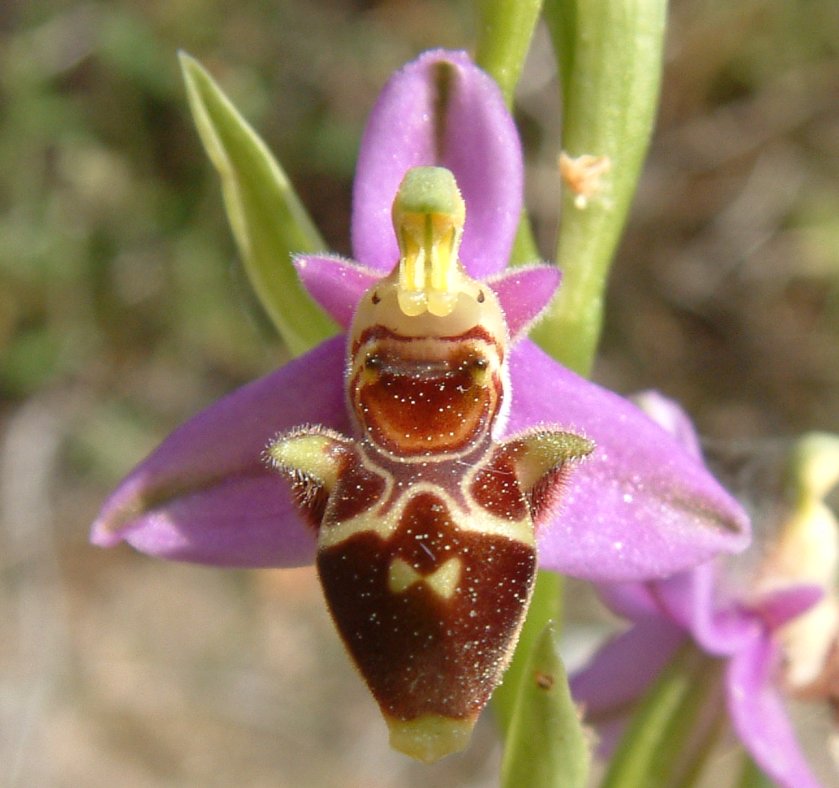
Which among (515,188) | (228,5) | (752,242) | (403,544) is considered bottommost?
(752,242)

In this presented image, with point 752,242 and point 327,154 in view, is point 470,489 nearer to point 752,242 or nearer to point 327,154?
point 327,154

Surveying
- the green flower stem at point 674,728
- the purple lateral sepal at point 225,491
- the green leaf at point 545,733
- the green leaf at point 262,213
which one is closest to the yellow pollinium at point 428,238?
the purple lateral sepal at point 225,491

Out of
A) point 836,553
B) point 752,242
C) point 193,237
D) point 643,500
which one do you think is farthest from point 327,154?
point 643,500

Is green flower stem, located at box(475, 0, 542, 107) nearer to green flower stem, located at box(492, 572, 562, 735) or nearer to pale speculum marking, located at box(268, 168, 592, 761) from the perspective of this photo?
pale speculum marking, located at box(268, 168, 592, 761)

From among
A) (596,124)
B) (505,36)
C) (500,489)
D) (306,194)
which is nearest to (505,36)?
(505,36)

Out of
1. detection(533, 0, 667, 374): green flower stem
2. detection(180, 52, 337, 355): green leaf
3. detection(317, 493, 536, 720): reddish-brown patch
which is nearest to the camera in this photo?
detection(317, 493, 536, 720): reddish-brown patch

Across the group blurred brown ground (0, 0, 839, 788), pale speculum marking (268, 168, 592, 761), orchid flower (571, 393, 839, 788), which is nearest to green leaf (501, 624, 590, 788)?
pale speculum marking (268, 168, 592, 761)

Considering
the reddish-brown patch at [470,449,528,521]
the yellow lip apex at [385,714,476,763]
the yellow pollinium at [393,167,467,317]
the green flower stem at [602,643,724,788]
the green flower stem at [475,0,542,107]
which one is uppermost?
the green flower stem at [475,0,542,107]
